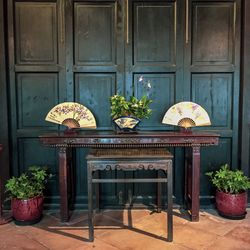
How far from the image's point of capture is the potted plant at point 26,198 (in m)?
2.80

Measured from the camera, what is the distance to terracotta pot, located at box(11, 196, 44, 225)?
2797mm

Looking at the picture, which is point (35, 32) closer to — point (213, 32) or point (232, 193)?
point (213, 32)

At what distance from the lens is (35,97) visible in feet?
10.4

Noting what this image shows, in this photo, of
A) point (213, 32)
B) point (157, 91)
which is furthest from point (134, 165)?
point (213, 32)

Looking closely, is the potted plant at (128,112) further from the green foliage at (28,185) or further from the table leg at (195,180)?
the green foliage at (28,185)

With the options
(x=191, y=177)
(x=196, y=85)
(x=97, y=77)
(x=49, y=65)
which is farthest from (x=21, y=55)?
(x=191, y=177)

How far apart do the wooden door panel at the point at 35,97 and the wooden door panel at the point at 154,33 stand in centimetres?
92

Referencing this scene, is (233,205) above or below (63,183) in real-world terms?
below

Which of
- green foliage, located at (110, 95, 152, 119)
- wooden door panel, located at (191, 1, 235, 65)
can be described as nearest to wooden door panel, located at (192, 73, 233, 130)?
wooden door panel, located at (191, 1, 235, 65)

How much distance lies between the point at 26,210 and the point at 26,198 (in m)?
0.11

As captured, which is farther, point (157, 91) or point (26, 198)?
point (157, 91)

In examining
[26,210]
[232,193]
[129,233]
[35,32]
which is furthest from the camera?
[35,32]

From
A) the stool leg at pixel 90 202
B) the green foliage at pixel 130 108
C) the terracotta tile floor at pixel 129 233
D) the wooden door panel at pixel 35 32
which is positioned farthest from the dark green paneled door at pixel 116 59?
the stool leg at pixel 90 202

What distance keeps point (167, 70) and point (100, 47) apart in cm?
73
